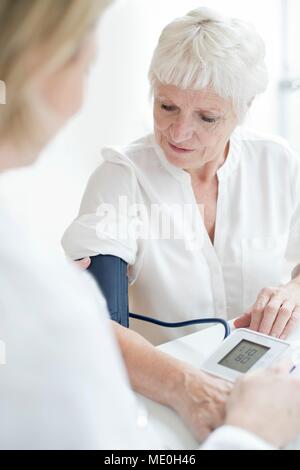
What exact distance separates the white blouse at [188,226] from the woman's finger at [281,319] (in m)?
0.28

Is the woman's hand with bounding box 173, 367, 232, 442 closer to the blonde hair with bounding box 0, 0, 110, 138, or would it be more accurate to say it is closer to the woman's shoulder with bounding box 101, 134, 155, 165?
the blonde hair with bounding box 0, 0, 110, 138

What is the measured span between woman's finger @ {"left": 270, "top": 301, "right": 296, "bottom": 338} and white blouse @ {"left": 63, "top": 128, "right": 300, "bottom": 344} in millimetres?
284

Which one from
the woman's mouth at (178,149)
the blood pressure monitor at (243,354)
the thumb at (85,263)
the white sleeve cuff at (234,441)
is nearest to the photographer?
the white sleeve cuff at (234,441)

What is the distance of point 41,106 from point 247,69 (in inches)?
31.2

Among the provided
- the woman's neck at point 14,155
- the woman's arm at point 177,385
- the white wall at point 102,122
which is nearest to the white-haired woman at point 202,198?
the woman's arm at point 177,385

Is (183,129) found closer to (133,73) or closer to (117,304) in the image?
(117,304)

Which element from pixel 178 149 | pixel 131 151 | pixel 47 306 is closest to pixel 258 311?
pixel 178 149

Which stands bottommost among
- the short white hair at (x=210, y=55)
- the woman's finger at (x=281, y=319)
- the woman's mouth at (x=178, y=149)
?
the woman's finger at (x=281, y=319)

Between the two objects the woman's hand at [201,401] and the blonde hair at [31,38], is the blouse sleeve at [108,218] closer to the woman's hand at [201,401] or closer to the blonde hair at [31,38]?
the woman's hand at [201,401]

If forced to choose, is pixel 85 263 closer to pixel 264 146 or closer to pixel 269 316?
pixel 269 316

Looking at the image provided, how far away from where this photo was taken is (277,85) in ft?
9.11

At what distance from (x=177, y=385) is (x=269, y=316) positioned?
1.03 ft

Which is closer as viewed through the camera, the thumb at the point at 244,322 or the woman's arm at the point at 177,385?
the woman's arm at the point at 177,385

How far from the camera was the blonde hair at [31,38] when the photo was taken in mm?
538
